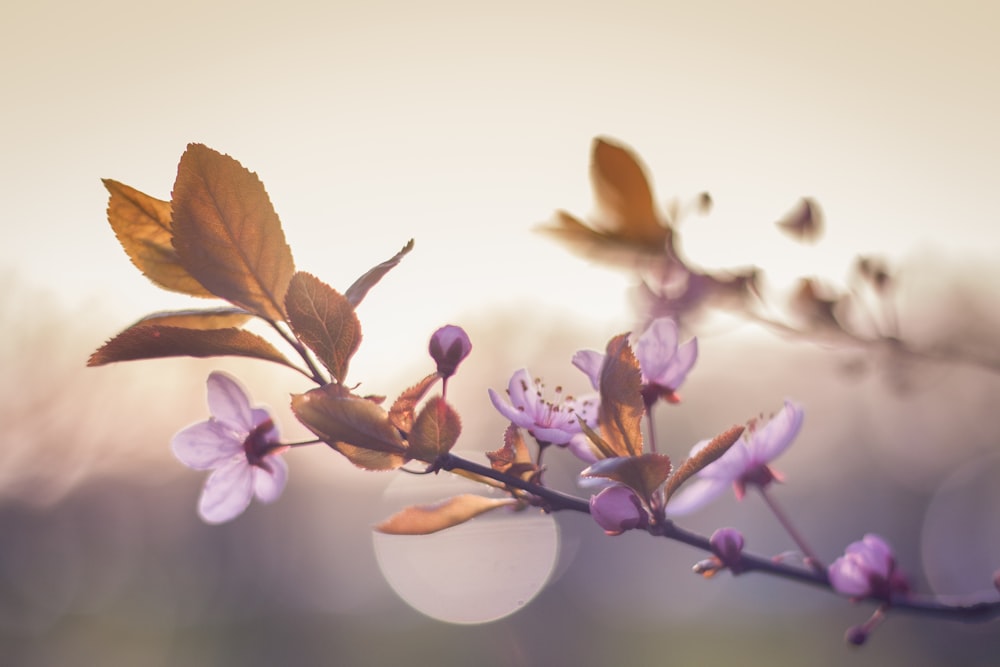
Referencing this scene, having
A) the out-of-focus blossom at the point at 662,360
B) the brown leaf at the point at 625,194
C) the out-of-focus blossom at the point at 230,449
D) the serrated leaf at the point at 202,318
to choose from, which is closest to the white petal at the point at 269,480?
the out-of-focus blossom at the point at 230,449

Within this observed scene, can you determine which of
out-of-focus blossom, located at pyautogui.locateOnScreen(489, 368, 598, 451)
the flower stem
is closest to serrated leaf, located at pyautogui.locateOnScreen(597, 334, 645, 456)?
out-of-focus blossom, located at pyautogui.locateOnScreen(489, 368, 598, 451)

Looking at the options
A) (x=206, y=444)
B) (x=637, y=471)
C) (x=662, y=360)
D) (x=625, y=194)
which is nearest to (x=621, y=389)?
(x=637, y=471)

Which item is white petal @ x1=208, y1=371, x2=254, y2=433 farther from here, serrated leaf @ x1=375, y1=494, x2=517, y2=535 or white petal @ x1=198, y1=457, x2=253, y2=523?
serrated leaf @ x1=375, y1=494, x2=517, y2=535

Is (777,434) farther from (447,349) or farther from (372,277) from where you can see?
(372,277)

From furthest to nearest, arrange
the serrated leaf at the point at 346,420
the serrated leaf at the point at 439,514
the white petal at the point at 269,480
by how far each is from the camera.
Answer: the white petal at the point at 269,480 < the serrated leaf at the point at 439,514 < the serrated leaf at the point at 346,420

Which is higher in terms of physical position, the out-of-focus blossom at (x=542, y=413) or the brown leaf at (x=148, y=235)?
the brown leaf at (x=148, y=235)

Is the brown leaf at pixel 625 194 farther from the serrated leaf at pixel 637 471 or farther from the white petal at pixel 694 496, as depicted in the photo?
the serrated leaf at pixel 637 471
